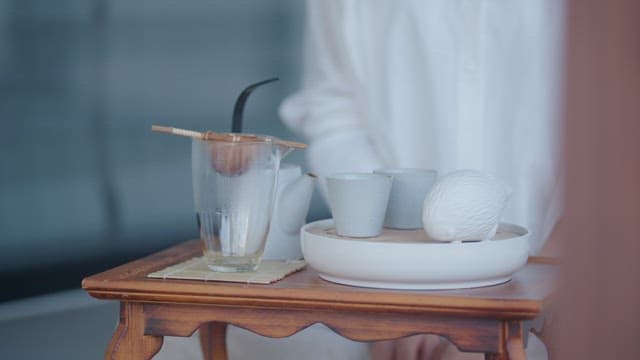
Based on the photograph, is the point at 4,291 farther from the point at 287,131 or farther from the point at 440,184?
the point at 440,184

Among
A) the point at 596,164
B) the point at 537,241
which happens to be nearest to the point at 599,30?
the point at 596,164

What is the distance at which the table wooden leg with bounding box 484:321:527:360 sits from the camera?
32.6 inches

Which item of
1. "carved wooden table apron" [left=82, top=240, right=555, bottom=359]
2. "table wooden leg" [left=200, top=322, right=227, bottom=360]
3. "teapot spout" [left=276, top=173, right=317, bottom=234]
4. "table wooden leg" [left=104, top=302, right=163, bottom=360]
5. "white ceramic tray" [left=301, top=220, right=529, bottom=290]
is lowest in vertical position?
"table wooden leg" [left=200, top=322, right=227, bottom=360]

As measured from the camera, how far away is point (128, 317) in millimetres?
933

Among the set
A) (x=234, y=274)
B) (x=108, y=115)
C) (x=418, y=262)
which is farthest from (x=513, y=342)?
(x=108, y=115)

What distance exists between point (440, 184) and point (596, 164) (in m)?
0.71

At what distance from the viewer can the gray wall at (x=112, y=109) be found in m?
2.39

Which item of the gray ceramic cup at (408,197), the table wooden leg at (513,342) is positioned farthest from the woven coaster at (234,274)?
the table wooden leg at (513,342)

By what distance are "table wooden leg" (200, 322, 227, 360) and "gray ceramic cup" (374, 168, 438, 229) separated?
0.46 m

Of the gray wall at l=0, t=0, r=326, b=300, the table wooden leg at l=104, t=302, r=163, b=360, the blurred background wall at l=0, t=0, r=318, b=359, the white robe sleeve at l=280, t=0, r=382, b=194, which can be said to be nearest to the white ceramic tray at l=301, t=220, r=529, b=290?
the table wooden leg at l=104, t=302, r=163, b=360

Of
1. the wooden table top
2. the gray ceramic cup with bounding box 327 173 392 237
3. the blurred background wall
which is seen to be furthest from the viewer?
the blurred background wall

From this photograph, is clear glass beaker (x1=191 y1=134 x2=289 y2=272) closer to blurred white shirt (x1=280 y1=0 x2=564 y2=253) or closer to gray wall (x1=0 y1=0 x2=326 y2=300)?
blurred white shirt (x1=280 y1=0 x2=564 y2=253)

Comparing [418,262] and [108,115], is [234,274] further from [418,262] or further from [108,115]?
[108,115]

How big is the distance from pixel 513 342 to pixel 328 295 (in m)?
0.19
